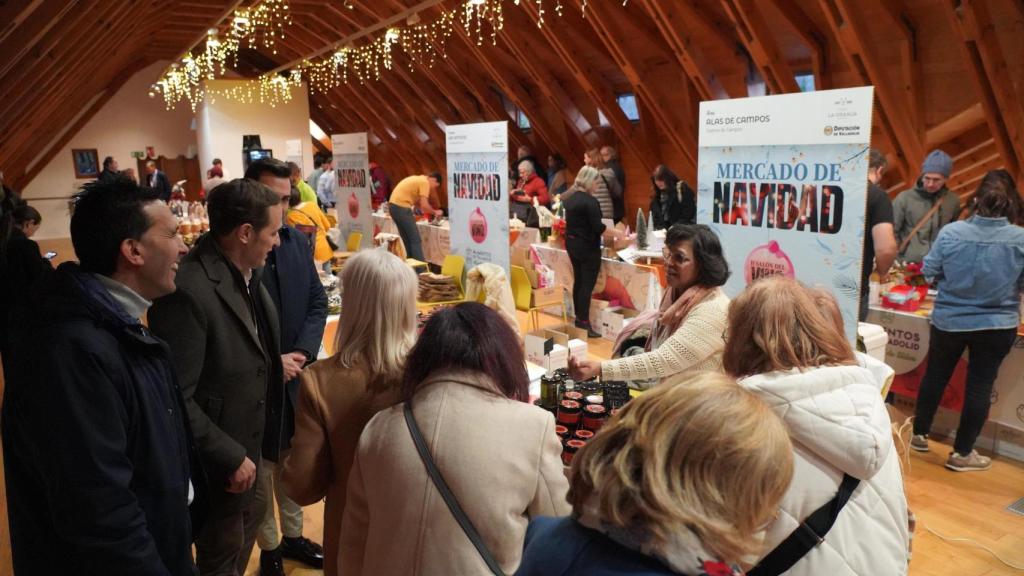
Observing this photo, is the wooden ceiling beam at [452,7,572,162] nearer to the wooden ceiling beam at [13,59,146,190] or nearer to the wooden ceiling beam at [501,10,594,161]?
the wooden ceiling beam at [501,10,594,161]

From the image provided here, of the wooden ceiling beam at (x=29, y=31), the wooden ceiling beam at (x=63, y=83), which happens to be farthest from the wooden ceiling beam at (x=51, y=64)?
the wooden ceiling beam at (x=29, y=31)

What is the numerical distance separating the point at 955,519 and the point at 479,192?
3.85 m

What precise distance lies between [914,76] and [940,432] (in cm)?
456

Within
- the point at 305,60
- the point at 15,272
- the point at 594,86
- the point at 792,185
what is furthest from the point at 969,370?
the point at 305,60

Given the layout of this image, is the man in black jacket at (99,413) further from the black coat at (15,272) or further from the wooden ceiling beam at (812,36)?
the wooden ceiling beam at (812,36)

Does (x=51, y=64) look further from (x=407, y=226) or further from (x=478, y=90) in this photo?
(x=478, y=90)

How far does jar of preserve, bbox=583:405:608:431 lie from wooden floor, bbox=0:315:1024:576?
154 cm

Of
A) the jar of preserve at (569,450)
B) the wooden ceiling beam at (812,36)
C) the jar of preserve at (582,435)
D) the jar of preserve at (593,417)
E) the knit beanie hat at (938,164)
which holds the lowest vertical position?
the jar of preserve at (569,450)

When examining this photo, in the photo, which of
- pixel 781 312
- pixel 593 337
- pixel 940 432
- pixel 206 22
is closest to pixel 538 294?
pixel 593 337

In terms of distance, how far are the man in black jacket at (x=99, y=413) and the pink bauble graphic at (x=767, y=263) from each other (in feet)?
9.18

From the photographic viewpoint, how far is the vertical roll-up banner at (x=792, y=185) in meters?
3.24

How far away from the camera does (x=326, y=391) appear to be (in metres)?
1.81

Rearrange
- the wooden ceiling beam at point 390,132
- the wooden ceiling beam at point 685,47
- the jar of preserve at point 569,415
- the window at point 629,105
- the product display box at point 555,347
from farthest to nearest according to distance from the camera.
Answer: the wooden ceiling beam at point 390,132, the window at point 629,105, the wooden ceiling beam at point 685,47, the product display box at point 555,347, the jar of preserve at point 569,415

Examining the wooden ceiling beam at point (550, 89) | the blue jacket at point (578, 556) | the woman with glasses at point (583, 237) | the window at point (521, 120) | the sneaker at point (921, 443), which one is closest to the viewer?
the blue jacket at point (578, 556)
